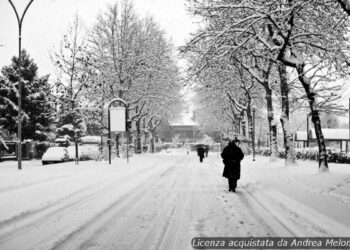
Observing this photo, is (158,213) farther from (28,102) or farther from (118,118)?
(28,102)

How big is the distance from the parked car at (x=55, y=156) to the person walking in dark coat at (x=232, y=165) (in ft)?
68.1

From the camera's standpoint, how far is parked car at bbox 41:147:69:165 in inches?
1160

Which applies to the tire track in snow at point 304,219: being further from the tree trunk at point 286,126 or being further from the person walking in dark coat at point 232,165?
the tree trunk at point 286,126

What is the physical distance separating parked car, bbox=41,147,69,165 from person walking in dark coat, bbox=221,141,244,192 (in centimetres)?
2075

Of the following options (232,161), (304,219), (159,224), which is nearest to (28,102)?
(232,161)

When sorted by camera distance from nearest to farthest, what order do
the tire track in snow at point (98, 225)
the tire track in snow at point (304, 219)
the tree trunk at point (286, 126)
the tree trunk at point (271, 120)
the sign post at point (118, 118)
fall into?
the tire track in snow at point (98, 225) < the tire track in snow at point (304, 219) < the tree trunk at point (286, 126) < the tree trunk at point (271, 120) < the sign post at point (118, 118)

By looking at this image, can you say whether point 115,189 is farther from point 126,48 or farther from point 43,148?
point 43,148

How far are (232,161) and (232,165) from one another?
16cm

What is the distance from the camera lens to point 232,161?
11.8 m

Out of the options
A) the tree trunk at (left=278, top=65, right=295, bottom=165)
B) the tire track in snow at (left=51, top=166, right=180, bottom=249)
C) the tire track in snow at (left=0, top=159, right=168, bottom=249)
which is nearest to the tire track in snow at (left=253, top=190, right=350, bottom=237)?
the tire track in snow at (left=51, top=166, right=180, bottom=249)

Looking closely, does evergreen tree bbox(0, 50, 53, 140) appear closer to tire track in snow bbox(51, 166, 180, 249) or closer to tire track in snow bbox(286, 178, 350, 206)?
tire track in snow bbox(286, 178, 350, 206)

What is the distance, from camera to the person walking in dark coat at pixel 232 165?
1159cm

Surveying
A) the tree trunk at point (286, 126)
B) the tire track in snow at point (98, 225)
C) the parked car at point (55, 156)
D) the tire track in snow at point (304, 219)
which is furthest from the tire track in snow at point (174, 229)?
the parked car at point (55, 156)

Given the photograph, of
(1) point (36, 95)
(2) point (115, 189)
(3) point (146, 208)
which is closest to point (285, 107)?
(2) point (115, 189)
